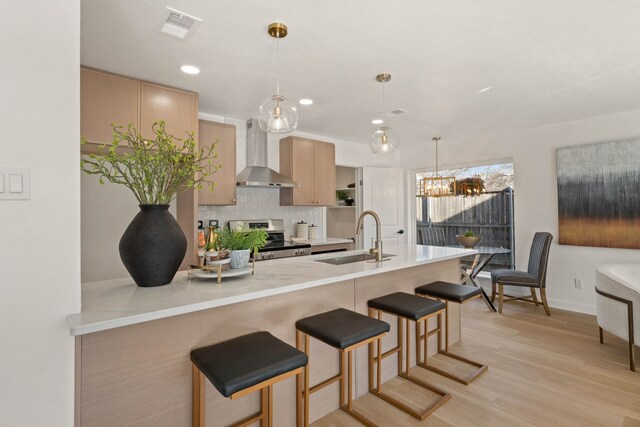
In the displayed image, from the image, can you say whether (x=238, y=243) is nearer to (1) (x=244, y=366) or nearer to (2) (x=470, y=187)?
(1) (x=244, y=366)

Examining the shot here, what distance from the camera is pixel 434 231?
5848 millimetres

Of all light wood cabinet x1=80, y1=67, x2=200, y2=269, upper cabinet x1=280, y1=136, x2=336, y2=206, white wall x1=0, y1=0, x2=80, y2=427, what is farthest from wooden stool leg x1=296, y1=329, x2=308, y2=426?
upper cabinet x1=280, y1=136, x2=336, y2=206

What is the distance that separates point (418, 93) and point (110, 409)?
3.28m

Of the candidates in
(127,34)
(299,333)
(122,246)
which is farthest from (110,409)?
(127,34)

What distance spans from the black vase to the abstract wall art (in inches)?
180

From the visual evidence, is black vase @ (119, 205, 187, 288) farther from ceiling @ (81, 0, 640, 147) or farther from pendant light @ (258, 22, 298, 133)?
ceiling @ (81, 0, 640, 147)

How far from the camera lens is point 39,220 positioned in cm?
116

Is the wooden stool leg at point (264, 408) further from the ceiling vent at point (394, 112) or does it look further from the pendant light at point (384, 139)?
the ceiling vent at point (394, 112)

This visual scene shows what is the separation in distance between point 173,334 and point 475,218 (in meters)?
5.09

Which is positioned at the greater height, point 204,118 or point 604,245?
point 204,118

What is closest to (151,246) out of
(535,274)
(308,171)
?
(308,171)

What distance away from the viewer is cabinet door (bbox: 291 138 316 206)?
439 centimetres

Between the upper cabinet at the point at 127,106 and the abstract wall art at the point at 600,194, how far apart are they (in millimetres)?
4477

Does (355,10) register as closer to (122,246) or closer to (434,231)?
(122,246)
